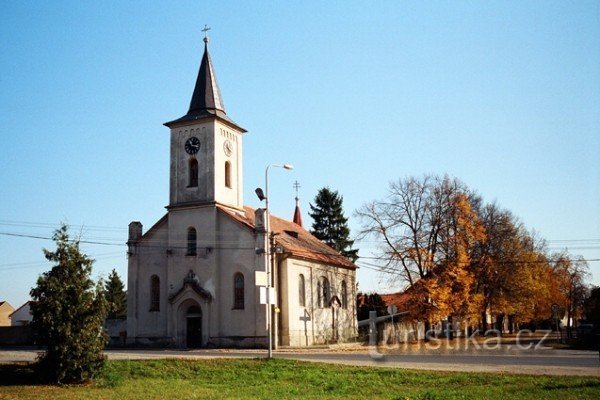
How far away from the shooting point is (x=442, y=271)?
4394 cm

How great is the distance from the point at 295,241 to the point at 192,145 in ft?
37.7

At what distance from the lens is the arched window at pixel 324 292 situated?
48.2 meters

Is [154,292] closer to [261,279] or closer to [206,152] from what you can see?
[206,152]

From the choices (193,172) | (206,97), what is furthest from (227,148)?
(206,97)

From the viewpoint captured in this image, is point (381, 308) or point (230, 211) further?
point (381, 308)

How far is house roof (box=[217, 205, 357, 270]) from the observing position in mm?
43000

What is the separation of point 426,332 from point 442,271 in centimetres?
745

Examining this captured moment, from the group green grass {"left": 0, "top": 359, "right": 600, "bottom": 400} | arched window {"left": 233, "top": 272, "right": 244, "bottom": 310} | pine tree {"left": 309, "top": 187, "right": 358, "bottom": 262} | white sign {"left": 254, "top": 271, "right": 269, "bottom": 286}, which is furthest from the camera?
pine tree {"left": 309, "top": 187, "right": 358, "bottom": 262}

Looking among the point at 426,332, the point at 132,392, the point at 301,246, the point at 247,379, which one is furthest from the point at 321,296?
the point at 132,392

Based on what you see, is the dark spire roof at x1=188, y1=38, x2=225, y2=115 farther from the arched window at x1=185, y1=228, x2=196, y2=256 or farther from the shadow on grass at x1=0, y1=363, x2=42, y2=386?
the shadow on grass at x1=0, y1=363, x2=42, y2=386

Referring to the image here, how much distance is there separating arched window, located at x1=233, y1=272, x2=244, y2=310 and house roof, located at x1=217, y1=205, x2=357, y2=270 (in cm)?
364

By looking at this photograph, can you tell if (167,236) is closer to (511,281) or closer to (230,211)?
(230,211)

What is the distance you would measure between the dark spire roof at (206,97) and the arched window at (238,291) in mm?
11867

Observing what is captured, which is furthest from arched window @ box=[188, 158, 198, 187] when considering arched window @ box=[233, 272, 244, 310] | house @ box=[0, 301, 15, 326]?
house @ box=[0, 301, 15, 326]
